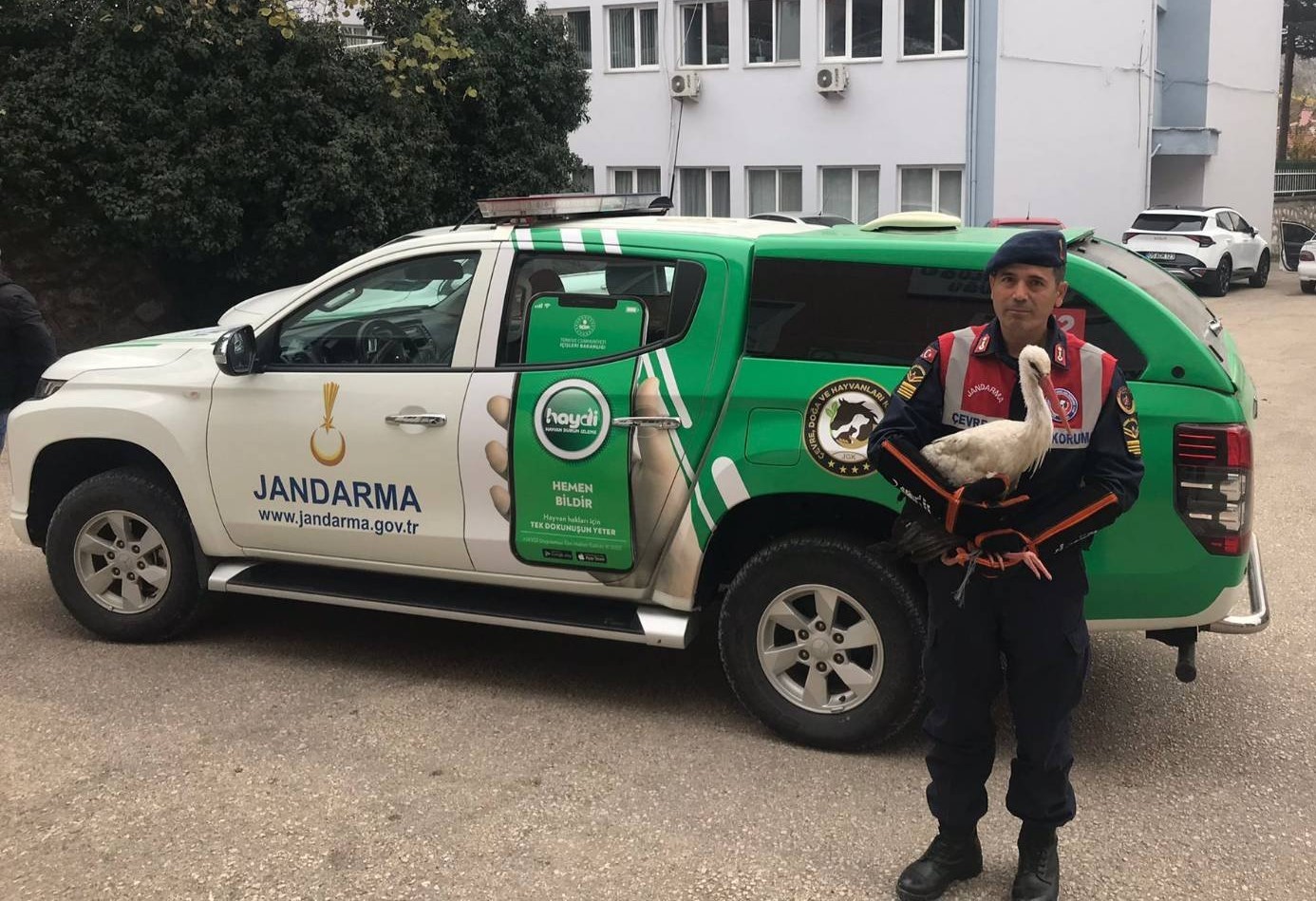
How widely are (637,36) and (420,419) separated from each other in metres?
24.3

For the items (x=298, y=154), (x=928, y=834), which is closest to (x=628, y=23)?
(x=298, y=154)

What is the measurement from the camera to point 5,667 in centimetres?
514

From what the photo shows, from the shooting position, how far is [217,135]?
43.7 ft

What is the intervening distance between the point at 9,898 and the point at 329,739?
119cm

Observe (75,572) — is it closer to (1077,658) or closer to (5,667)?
(5,667)

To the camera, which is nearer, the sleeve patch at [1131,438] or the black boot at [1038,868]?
the sleeve patch at [1131,438]

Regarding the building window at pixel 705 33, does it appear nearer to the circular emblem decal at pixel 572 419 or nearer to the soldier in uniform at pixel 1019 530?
the circular emblem decal at pixel 572 419

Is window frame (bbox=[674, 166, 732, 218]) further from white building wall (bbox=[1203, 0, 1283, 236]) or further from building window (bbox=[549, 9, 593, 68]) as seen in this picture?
white building wall (bbox=[1203, 0, 1283, 236])

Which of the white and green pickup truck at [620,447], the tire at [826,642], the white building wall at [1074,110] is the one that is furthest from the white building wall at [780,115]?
the tire at [826,642]

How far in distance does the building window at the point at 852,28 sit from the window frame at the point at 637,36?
3646 mm

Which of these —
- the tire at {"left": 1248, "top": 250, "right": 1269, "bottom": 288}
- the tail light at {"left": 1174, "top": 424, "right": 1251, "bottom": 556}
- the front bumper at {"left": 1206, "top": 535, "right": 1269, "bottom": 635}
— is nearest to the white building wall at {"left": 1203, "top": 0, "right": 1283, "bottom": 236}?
the tire at {"left": 1248, "top": 250, "right": 1269, "bottom": 288}

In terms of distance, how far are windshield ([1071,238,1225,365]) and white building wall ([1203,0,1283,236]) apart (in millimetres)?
29306

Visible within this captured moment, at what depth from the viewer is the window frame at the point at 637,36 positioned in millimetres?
27000

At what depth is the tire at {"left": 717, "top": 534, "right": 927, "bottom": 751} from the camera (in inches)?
161
